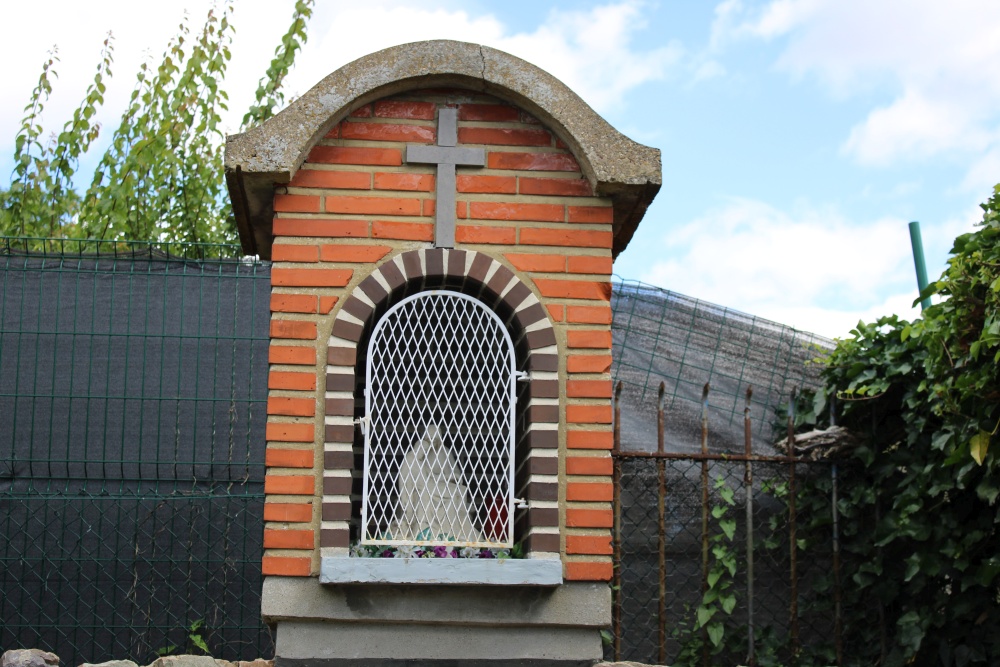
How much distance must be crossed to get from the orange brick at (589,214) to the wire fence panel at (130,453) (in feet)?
7.18

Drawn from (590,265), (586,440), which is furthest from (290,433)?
(590,265)

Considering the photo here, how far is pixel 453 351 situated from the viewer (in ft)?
14.6

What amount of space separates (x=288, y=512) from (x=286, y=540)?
4.0 inches

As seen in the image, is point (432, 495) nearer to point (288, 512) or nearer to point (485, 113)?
point (288, 512)

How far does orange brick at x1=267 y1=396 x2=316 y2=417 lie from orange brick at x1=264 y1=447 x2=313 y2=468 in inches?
5.4

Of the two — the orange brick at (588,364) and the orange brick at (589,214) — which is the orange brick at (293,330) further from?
the orange brick at (589,214)

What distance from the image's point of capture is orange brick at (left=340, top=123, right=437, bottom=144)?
4426 mm

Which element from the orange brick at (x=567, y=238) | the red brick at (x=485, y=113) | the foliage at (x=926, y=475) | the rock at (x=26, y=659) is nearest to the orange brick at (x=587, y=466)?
the orange brick at (x=567, y=238)

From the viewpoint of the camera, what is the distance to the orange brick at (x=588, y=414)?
14.0ft

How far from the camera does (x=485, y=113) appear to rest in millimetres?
4496

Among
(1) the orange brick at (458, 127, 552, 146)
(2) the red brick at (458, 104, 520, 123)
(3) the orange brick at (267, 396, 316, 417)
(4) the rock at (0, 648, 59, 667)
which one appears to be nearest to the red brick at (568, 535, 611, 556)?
(3) the orange brick at (267, 396, 316, 417)

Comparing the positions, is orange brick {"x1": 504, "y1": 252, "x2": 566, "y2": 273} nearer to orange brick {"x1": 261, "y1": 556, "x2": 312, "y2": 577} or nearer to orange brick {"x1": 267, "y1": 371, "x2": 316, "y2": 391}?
orange brick {"x1": 267, "y1": 371, "x2": 316, "y2": 391}

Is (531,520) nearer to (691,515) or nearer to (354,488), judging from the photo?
(354,488)

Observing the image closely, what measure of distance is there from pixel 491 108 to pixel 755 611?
2.86m
